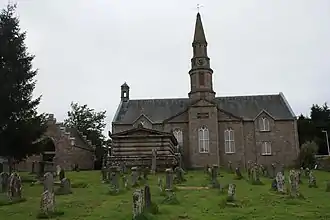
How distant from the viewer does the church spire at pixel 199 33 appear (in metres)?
56.9

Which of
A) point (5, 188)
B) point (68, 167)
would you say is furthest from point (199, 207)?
point (68, 167)

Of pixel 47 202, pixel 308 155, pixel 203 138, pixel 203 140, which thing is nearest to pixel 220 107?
pixel 203 138

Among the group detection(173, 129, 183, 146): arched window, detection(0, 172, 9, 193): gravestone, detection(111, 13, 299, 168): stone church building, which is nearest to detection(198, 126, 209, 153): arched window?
detection(111, 13, 299, 168): stone church building

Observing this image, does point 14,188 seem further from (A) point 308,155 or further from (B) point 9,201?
(A) point 308,155

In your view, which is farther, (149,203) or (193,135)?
(193,135)

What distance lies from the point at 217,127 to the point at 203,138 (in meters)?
2.39

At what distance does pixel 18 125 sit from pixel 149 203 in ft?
58.9

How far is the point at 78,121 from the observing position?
7575 centimetres

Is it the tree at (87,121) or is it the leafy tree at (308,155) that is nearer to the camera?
the leafy tree at (308,155)

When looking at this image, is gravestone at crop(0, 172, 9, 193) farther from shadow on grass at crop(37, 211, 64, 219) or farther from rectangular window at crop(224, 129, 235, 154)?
rectangular window at crop(224, 129, 235, 154)

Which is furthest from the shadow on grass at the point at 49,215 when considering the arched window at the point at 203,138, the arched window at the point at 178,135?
the arched window at the point at 178,135

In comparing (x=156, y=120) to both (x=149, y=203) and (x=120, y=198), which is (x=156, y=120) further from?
(x=149, y=203)

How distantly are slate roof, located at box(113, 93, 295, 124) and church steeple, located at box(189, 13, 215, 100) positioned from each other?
9.80ft

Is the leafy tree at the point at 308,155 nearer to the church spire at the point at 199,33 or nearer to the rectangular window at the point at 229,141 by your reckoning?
the rectangular window at the point at 229,141
